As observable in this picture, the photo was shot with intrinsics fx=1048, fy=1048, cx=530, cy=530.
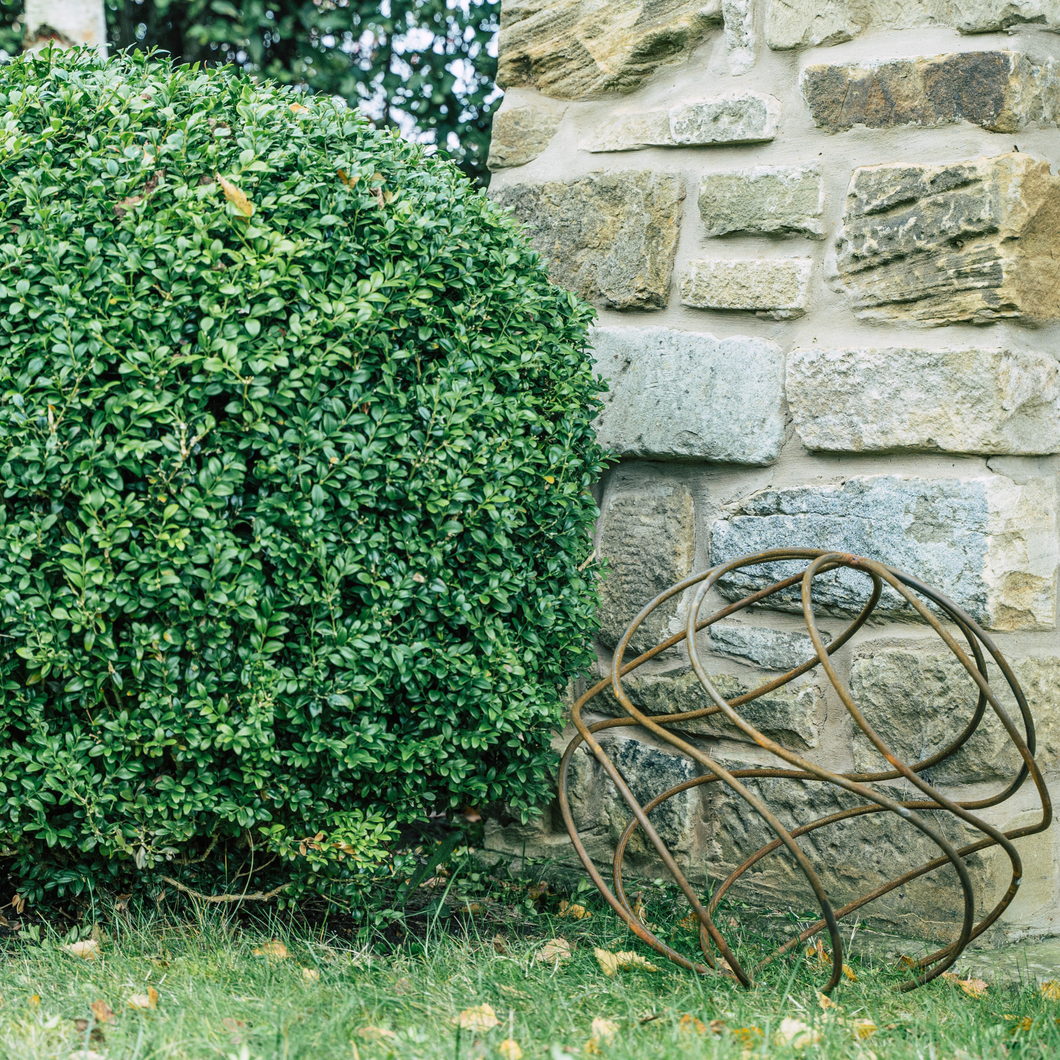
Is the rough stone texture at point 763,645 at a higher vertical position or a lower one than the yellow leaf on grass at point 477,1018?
higher

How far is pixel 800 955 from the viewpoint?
6.47 ft

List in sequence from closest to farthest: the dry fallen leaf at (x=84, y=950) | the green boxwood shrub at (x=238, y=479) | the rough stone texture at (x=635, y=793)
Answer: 1. the green boxwood shrub at (x=238, y=479)
2. the dry fallen leaf at (x=84, y=950)
3. the rough stone texture at (x=635, y=793)

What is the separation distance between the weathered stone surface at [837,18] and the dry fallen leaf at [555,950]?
191cm

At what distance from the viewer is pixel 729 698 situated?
2.29m

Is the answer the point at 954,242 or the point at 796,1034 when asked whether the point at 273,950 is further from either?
the point at 954,242

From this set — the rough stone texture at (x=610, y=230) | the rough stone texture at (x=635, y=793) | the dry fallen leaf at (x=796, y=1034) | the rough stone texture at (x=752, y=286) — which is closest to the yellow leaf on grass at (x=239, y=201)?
the rough stone texture at (x=610, y=230)

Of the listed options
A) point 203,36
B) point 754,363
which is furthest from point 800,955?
point 203,36

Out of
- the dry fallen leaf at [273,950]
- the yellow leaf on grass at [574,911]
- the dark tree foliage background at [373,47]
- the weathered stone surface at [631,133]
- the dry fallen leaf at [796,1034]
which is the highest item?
the dark tree foliage background at [373,47]

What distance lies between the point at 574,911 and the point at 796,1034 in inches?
33.0

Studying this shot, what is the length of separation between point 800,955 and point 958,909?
1.09 feet

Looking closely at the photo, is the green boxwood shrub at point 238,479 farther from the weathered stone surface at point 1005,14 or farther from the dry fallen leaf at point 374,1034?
the weathered stone surface at point 1005,14

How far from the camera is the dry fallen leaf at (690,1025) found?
5.12 ft

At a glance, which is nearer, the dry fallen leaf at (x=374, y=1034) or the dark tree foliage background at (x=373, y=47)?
the dry fallen leaf at (x=374, y=1034)

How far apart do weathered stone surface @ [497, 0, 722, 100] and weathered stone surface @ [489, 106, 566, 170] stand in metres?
0.06
